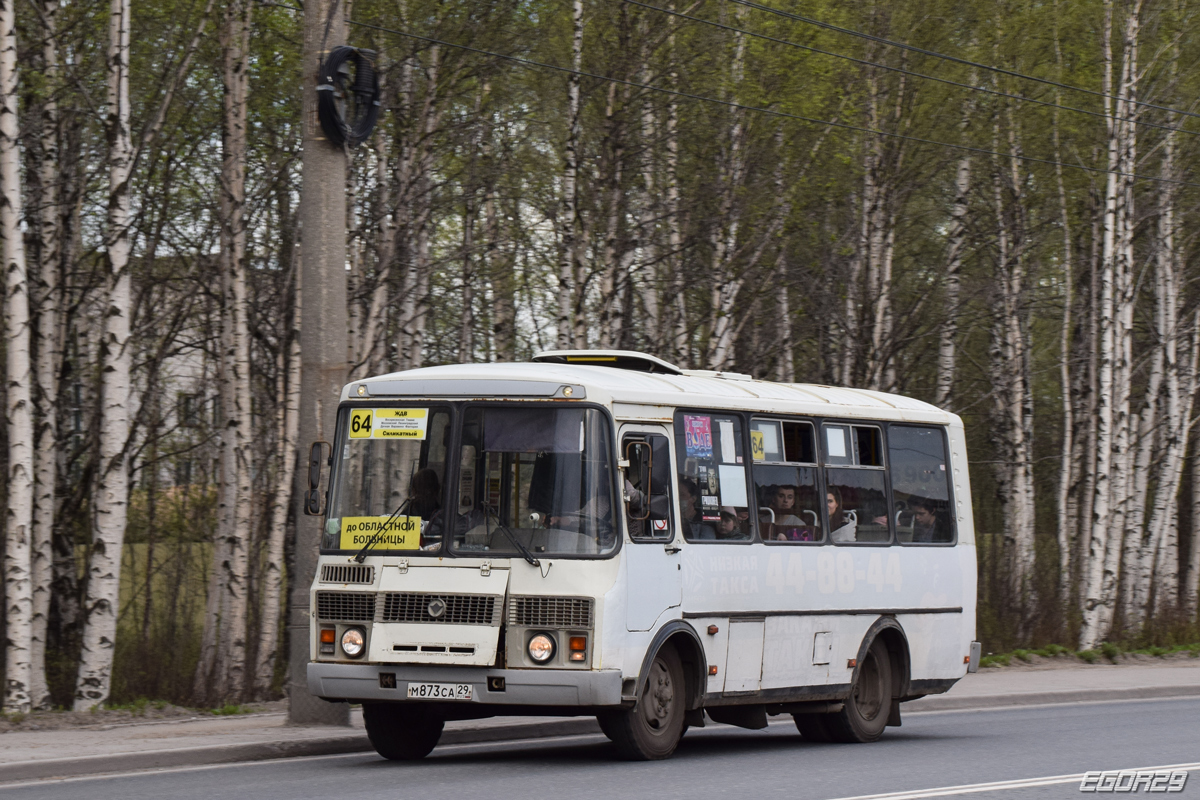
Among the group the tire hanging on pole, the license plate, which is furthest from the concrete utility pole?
the license plate

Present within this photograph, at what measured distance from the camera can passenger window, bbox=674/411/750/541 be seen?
468 inches

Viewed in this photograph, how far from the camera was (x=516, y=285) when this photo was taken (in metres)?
28.8

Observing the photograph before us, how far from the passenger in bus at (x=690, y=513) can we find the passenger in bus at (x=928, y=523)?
3.28m

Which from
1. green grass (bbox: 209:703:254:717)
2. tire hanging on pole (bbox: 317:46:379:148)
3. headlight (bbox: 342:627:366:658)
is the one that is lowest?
green grass (bbox: 209:703:254:717)

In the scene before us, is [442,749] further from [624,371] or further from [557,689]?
[624,371]

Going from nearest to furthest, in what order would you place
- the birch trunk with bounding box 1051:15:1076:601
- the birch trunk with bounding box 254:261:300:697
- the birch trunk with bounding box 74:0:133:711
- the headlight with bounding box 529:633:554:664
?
1. the headlight with bounding box 529:633:554:664
2. the birch trunk with bounding box 74:0:133:711
3. the birch trunk with bounding box 254:261:300:697
4. the birch trunk with bounding box 1051:15:1076:601

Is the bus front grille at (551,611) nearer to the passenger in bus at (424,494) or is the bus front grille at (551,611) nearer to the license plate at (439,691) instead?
the license plate at (439,691)

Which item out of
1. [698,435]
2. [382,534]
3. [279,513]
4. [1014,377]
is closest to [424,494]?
[382,534]

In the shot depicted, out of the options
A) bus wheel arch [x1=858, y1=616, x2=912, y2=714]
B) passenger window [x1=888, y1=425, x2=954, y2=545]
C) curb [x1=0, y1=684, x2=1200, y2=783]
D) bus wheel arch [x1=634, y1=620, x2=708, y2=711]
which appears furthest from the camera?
passenger window [x1=888, y1=425, x2=954, y2=545]

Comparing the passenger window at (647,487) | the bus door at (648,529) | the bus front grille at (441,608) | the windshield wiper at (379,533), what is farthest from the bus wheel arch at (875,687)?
the windshield wiper at (379,533)

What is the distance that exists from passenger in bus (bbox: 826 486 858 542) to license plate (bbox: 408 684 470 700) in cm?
413

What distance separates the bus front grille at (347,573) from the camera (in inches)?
438

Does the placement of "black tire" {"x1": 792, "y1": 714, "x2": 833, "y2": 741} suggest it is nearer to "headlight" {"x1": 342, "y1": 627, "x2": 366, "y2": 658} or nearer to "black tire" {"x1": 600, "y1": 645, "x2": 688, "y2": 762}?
"black tire" {"x1": 600, "y1": 645, "x2": 688, "y2": 762}

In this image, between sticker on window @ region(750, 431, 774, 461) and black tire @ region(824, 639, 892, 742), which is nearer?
sticker on window @ region(750, 431, 774, 461)
